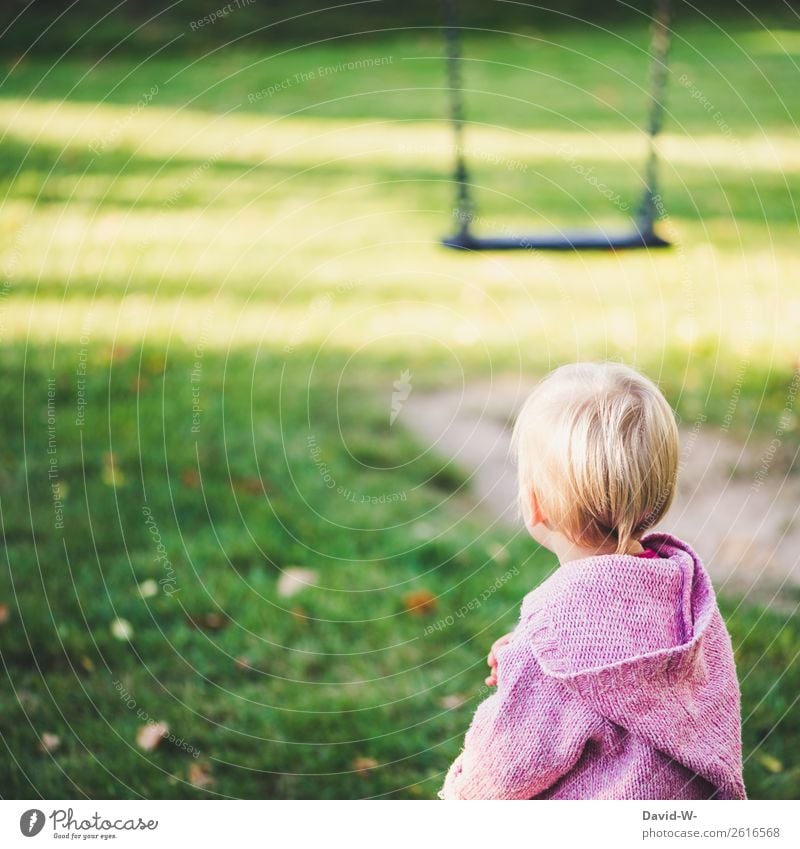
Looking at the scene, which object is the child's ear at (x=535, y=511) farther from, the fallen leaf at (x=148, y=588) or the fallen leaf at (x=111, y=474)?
the fallen leaf at (x=111, y=474)

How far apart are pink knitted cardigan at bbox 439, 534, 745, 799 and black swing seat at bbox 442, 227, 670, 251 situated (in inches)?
51.3

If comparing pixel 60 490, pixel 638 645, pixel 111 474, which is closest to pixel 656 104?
pixel 638 645

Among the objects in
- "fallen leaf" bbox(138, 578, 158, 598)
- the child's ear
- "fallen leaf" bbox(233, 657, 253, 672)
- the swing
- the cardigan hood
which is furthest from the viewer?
"fallen leaf" bbox(138, 578, 158, 598)

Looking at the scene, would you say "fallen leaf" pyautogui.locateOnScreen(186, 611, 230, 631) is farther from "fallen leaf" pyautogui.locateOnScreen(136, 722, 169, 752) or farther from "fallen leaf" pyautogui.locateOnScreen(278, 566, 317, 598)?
"fallen leaf" pyautogui.locateOnScreen(136, 722, 169, 752)

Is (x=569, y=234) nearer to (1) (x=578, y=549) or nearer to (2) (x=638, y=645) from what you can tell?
(1) (x=578, y=549)

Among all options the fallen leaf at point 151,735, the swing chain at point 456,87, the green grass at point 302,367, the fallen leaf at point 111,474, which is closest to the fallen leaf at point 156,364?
the green grass at point 302,367

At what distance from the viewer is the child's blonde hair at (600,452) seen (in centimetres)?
145

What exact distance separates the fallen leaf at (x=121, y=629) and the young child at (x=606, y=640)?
127 centimetres

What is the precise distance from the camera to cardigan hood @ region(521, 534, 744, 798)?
1.38 m

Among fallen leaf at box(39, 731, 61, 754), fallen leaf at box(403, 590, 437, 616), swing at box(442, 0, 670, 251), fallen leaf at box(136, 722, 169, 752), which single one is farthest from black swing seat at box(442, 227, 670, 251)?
fallen leaf at box(39, 731, 61, 754)

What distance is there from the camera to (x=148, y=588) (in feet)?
8.85

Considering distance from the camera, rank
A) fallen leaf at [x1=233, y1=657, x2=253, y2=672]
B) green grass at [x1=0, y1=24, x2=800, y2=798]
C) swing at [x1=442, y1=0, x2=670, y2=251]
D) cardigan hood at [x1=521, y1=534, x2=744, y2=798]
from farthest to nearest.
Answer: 1. swing at [x1=442, y1=0, x2=670, y2=251]
2. fallen leaf at [x1=233, y1=657, x2=253, y2=672]
3. green grass at [x1=0, y1=24, x2=800, y2=798]
4. cardigan hood at [x1=521, y1=534, x2=744, y2=798]

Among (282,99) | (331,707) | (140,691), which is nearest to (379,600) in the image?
(331,707)
